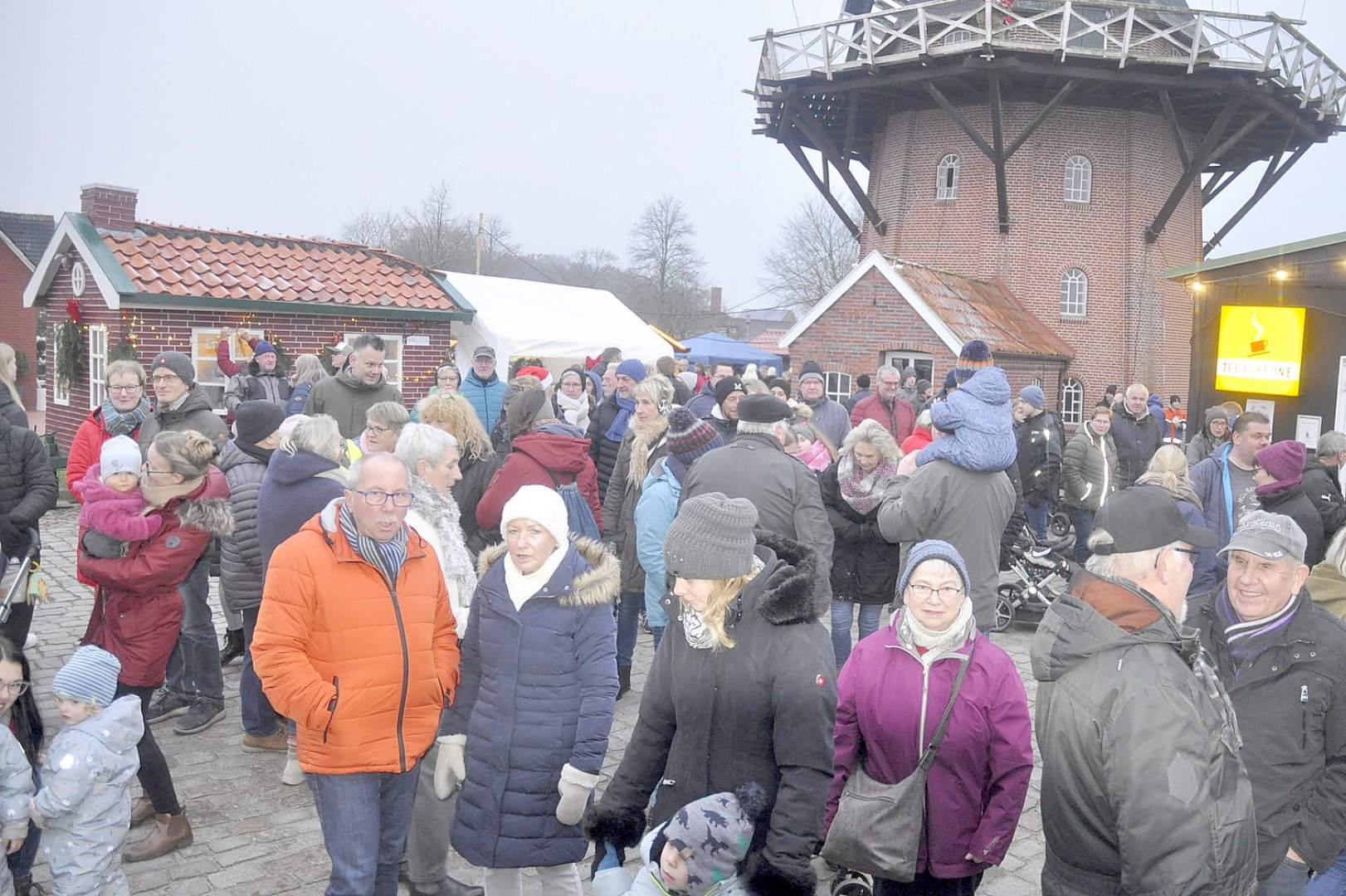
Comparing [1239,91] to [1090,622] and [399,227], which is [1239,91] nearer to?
[1090,622]

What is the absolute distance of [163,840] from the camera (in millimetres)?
4395

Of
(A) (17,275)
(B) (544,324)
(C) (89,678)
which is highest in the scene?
(A) (17,275)

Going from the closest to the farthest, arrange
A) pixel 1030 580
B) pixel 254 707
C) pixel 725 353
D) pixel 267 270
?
pixel 254 707 → pixel 1030 580 → pixel 267 270 → pixel 725 353

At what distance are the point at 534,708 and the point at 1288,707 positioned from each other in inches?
93.8

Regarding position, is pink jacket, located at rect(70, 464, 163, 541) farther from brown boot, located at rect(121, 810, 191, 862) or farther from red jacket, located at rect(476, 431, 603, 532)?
red jacket, located at rect(476, 431, 603, 532)

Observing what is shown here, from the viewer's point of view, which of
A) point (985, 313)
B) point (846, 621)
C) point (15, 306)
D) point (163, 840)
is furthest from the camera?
point (15, 306)

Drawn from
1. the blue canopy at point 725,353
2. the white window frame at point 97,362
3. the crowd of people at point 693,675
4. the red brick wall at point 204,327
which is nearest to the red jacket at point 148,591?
the crowd of people at point 693,675

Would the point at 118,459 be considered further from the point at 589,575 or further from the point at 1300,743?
the point at 1300,743

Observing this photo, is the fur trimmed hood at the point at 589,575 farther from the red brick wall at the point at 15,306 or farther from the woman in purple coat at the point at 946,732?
the red brick wall at the point at 15,306

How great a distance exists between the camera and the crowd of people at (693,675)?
8.21 ft

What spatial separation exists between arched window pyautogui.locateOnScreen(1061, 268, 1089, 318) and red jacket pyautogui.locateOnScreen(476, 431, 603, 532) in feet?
68.7

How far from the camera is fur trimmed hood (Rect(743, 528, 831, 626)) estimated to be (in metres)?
2.82

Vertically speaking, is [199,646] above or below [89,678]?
below

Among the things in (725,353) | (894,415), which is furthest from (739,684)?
(725,353)
